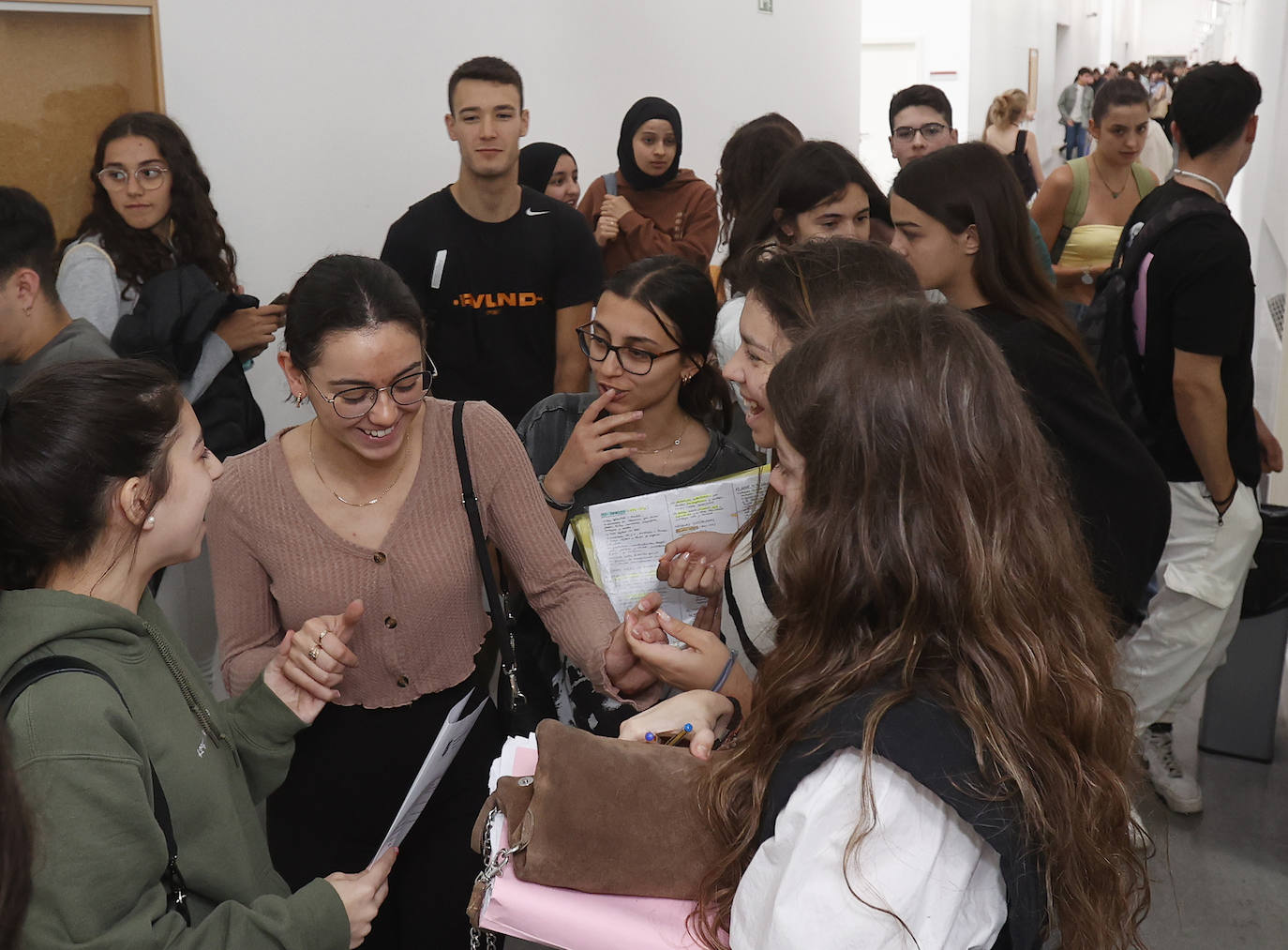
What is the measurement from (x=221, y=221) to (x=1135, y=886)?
3.78 metres

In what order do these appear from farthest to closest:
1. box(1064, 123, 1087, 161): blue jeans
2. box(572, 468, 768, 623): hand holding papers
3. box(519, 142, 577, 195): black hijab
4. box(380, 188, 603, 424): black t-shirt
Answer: box(1064, 123, 1087, 161): blue jeans → box(519, 142, 577, 195): black hijab → box(380, 188, 603, 424): black t-shirt → box(572, 468, 768, 623): hand holding papers

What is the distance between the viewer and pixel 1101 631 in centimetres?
130

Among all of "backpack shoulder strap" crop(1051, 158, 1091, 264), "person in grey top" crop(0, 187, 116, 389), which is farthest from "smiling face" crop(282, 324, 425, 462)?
"backpack shoulder strap" crop(1051, 158, 1091, 264)

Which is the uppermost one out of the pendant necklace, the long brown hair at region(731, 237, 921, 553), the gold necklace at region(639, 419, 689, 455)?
the pendant necklace

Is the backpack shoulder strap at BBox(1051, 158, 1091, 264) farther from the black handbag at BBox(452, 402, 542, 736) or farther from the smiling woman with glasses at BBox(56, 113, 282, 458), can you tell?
the black handbag at BBox(452, 402, 542, 736)

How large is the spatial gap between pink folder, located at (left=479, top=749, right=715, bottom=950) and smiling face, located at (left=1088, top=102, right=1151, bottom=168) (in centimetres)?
444

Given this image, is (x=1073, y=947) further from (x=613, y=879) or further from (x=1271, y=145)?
(x=1271, y=145)

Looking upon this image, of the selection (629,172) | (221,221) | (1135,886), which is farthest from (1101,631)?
(629,172)

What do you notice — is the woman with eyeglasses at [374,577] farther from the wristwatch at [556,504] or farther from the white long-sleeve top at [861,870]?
the white long-sleeve top at [861,870]

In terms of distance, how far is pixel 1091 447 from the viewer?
7.55ft

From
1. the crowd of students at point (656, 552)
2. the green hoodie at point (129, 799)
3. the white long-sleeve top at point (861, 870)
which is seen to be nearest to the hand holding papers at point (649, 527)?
the crowd of students at point (656, 552)

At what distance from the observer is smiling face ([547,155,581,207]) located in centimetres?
522

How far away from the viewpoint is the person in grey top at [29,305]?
273cm

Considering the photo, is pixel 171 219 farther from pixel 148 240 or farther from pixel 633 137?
pixel 633 137
